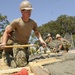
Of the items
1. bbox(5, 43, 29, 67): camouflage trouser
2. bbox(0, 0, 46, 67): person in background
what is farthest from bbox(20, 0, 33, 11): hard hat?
bbox(5, 43, 29, 67): camouflage trouser

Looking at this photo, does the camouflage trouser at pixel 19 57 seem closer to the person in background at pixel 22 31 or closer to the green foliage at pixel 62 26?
the person in background at pixel 22 31

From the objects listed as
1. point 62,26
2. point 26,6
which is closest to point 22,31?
point 26,6

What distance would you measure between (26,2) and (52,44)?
25.3 feet

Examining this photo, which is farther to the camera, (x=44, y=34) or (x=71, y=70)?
(x=44, y=34)

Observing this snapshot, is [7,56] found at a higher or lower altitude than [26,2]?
lower

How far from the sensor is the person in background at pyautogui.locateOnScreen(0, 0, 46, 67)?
612cm

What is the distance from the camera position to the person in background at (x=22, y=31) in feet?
20.1

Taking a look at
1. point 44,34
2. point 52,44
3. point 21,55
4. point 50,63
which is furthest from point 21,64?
point 44,34

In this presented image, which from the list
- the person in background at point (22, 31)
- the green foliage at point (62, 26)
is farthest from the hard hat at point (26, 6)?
the green foliage at point (62, 26)

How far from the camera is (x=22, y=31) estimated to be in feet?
20.9

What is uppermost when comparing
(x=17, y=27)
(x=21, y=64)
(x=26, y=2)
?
(x=26, y=2)

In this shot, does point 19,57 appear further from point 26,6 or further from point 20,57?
point 26,6

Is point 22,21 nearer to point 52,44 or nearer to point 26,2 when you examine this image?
point 26,2

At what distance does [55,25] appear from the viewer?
67.1 metres
